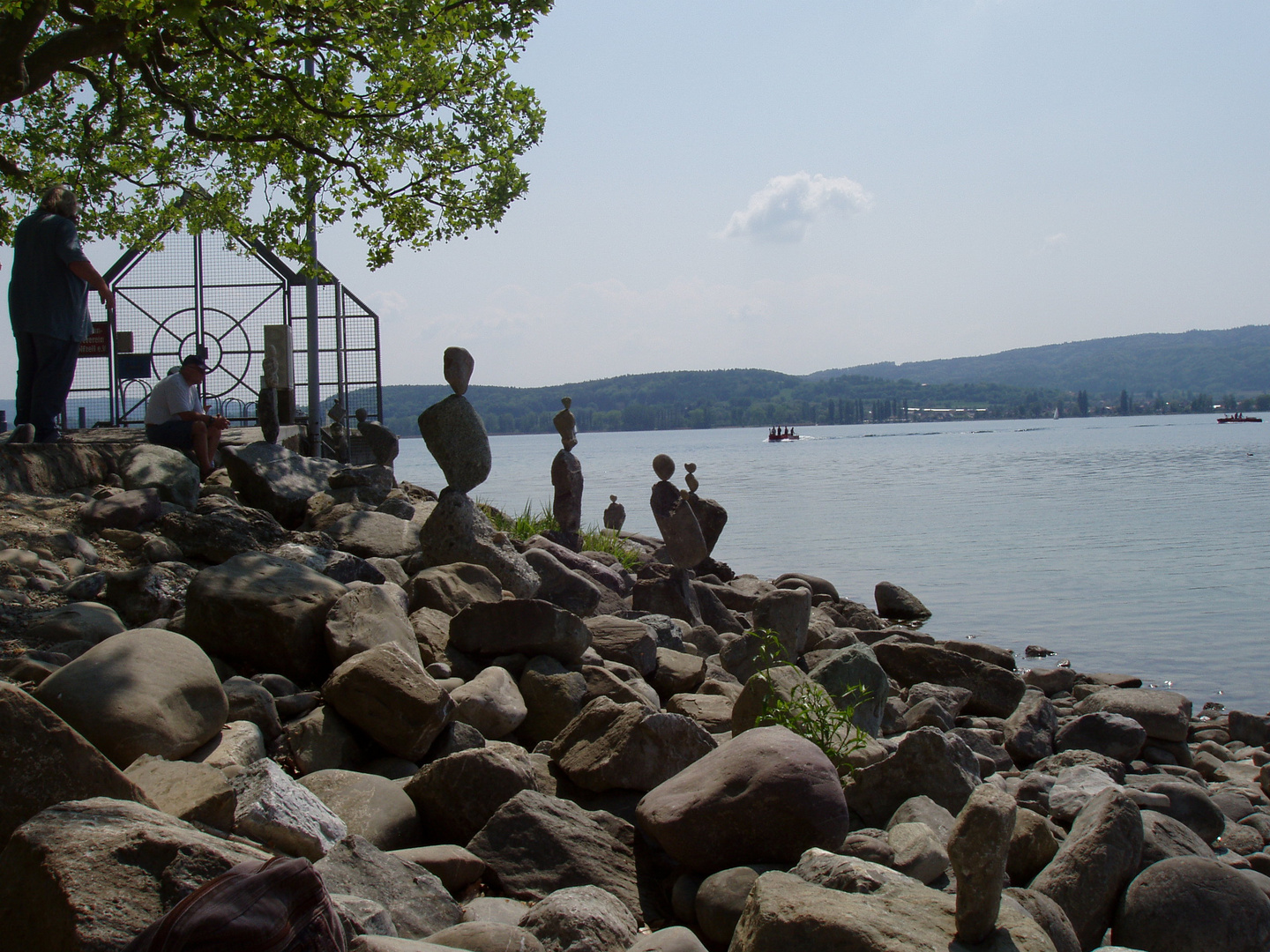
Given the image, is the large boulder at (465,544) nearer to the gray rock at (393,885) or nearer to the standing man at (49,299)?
the standing man at (49,299)

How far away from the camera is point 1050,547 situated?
2089cm

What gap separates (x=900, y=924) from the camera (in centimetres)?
304

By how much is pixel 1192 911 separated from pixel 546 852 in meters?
2.79

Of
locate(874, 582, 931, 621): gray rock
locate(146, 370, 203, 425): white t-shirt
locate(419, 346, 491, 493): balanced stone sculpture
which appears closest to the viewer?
locate(419, 346, 491, 493): balanced stone sculpture

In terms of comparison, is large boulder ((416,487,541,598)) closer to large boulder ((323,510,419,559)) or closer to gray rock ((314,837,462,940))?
large boulder ((323,510,419,559))

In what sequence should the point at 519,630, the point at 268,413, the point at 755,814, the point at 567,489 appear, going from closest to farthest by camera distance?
the point at 755,814 → the point at 519,630 → the point at 268,413 → the point at 567,489

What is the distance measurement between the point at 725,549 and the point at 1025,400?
15470 cm

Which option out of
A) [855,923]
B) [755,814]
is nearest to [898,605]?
[755,814]

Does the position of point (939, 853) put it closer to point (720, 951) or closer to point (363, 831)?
point (720, 951)

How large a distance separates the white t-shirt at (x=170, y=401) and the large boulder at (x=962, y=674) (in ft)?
25.6

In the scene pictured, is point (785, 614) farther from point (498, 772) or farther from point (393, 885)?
point (393, 885)

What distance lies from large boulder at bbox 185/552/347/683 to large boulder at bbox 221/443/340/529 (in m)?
3.70

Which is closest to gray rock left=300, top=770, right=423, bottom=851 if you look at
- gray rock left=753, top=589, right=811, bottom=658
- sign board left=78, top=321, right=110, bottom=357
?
gray rock left=753, top=589, right=811, bottom=658

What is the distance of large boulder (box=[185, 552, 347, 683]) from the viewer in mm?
5301
